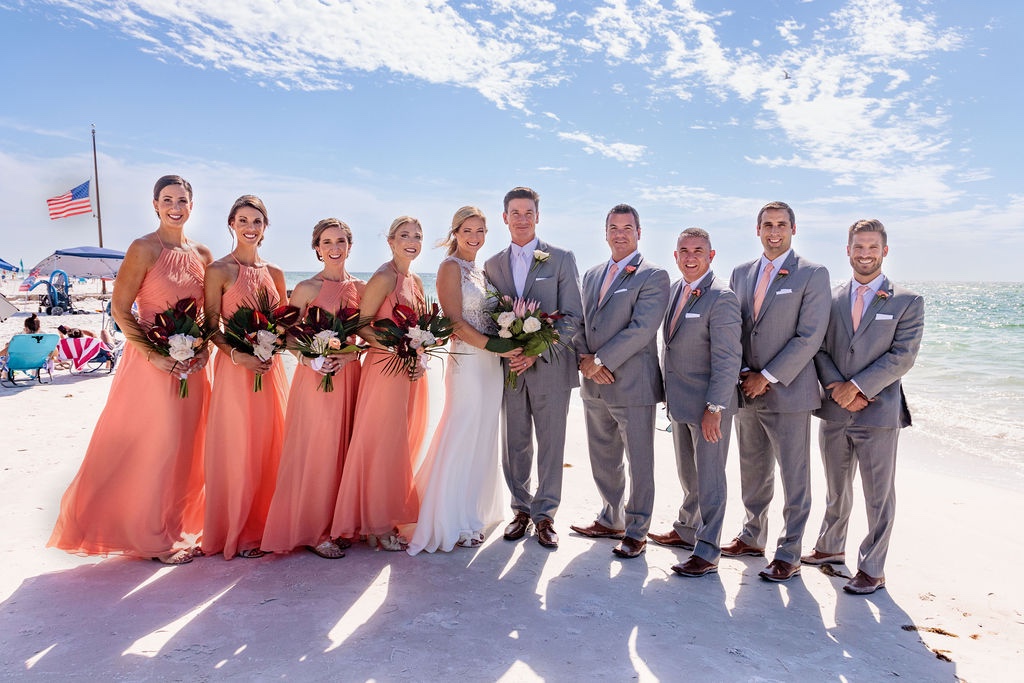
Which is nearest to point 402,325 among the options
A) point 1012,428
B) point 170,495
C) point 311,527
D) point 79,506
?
A: point 311,527

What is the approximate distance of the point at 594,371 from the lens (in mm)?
5312

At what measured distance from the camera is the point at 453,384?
17.8 ft

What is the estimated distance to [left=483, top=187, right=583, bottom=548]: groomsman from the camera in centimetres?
546

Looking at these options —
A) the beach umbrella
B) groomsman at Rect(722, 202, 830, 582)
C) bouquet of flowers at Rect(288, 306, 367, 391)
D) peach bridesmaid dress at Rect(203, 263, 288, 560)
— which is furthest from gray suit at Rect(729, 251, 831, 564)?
the beach umbrella

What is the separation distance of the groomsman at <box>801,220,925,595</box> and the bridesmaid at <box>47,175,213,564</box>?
4.70m

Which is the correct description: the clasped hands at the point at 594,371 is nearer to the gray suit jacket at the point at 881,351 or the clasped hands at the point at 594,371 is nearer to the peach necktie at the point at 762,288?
the peach necktie at the point at 762,288

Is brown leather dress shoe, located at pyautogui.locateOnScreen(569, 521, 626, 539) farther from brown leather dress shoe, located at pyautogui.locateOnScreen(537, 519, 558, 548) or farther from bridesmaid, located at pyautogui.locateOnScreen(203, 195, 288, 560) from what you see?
bridesmaid, located at pyautogui.locateOnScreen(203, 195, 288, 560)

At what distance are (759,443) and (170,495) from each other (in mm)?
4534

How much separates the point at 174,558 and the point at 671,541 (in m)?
3.83

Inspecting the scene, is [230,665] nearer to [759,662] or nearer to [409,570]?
[409,570]

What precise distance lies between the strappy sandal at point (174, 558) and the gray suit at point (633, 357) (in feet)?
10.6

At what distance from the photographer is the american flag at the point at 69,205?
2695cm

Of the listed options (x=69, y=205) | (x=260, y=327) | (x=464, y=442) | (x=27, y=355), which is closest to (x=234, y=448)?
(x=260, y=327)

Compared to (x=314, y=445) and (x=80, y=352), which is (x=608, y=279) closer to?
(x=314, y=445)
